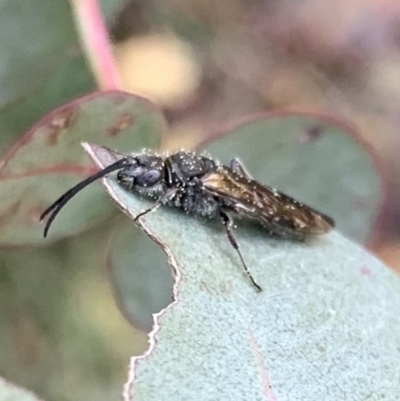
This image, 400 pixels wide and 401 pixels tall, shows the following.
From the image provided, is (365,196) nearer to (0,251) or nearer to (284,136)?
(284,136)

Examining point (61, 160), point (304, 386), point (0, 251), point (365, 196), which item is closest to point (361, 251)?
point (365, 196)

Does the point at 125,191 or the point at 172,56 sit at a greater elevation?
the point at 125,191

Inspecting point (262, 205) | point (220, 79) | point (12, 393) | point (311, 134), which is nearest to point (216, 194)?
point (262, 205)

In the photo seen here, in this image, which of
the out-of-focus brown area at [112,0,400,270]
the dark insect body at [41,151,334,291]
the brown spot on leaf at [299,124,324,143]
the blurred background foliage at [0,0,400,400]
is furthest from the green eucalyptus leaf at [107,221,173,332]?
the out-of-focus brown area at [112,0,400,270]

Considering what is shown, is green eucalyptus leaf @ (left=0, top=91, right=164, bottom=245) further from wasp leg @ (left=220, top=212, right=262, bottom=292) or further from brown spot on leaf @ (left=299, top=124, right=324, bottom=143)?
brown spot on leaf @ (left=299, top=124, right=324, bottom=143)

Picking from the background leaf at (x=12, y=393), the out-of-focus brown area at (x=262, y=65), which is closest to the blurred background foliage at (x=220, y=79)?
the out-of-focus brown area at (x=262, y=65)

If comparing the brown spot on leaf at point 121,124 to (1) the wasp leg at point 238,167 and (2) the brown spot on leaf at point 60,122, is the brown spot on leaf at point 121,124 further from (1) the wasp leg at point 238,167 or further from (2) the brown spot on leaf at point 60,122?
(1) the wasp leg at point 238,167
